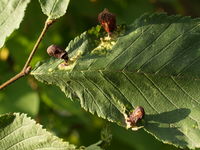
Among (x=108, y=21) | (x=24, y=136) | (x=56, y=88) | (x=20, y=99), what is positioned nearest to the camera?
(x=24, y=136)

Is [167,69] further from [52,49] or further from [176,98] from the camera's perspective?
[52,49]

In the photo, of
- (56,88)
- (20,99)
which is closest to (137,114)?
(20,99)

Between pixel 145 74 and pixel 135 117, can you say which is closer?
pixel 135 117

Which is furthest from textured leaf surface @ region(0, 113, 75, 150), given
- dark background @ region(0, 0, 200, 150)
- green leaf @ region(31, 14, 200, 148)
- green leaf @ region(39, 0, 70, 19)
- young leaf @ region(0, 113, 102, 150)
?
dark background @ region(0, 0, 200, 150)

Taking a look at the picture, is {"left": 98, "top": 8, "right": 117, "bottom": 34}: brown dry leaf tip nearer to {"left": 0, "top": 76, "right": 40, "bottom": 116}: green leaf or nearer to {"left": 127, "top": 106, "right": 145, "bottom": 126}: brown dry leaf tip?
{"left": 127, "top": 106, "right": 145, "bottom": 126}: brown dry leaf tip

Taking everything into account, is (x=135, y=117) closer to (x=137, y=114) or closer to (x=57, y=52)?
(x=137, y=114)

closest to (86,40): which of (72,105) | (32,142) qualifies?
(32,142)
